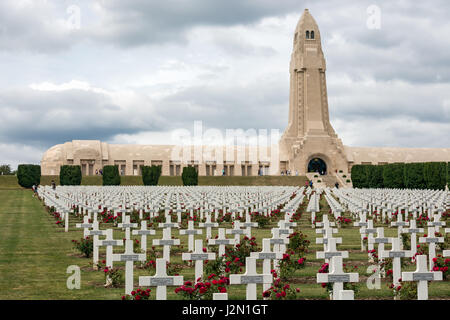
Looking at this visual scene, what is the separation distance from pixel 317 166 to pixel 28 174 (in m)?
38.2

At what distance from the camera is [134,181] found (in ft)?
181

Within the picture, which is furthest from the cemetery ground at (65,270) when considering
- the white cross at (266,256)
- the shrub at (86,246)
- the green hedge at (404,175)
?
the green hedge at (404,175)

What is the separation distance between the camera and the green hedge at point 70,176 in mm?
48750

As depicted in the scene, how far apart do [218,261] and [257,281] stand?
2.58 m

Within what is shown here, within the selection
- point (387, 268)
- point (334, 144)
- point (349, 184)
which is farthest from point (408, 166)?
point (387, 268)

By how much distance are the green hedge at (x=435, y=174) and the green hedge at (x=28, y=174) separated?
3301cm

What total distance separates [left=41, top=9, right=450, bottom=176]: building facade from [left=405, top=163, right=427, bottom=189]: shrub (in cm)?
2496

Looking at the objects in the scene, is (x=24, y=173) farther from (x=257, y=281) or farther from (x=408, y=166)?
(x=257, y=281)

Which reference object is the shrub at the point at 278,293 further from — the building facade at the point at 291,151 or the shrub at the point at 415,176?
the building facade at the point at 291,151

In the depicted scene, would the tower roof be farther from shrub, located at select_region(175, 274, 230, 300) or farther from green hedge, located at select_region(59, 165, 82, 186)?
shrub, located at select_region(175, 274, 230, 300)

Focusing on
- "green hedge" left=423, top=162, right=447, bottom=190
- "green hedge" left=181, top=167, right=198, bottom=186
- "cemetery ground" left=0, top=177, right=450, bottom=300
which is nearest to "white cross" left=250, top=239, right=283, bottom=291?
"cemetery ground" left=0, top=177, right=450, bottom=300

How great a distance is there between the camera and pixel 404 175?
44000 mm

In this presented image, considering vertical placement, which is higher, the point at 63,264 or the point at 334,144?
the point at 334,144
